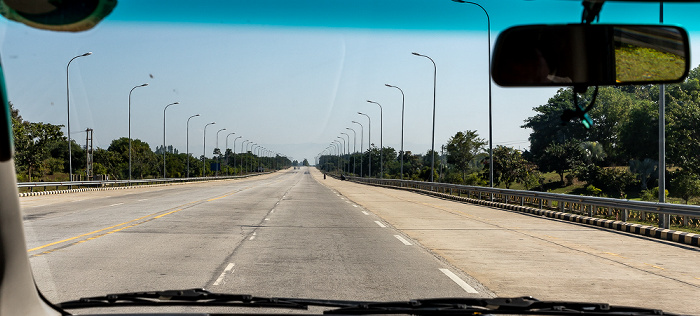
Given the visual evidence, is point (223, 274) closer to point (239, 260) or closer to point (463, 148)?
point (239, 260)

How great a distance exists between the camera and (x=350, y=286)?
8.54 meters

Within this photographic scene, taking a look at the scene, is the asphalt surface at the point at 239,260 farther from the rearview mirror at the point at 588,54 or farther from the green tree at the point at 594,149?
the rearview mirror at the point at 588,54

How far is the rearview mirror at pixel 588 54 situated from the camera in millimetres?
3479

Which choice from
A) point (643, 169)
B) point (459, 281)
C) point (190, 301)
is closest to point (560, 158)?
point (459, 281)

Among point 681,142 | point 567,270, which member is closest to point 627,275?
point 567,270

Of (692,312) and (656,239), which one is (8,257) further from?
(656,239)

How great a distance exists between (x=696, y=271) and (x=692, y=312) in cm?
415

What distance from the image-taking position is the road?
329 inches

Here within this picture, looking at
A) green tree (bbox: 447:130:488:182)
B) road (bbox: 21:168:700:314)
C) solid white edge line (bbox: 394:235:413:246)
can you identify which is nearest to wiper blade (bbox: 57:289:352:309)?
road (bbox: 21:168:700:314)

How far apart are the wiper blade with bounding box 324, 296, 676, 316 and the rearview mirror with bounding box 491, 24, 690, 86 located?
5.06 feet

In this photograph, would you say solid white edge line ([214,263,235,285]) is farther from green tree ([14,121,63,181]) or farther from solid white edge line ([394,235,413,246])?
green tree ([14,121,63,181])

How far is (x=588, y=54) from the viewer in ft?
11.6

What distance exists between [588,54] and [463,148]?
301 feet

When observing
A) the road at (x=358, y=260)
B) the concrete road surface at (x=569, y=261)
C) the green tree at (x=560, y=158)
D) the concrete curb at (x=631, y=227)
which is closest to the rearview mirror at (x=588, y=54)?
the road at (x=358, y=260)
